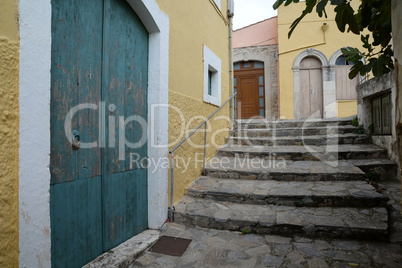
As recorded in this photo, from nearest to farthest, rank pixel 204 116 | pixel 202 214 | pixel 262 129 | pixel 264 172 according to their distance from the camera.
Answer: pixel 202 214 → pixel 264 172 → pixel 204 116 → pixel 262 129

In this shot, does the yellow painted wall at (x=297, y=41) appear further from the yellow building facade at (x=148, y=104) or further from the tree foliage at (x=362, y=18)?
the tree foliage at (x=362, y=18)

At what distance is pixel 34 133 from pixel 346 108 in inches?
358

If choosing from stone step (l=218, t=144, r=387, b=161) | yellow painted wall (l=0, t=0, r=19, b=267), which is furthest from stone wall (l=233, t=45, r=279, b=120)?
yellow painted wall (l=0, t=0, r=19, b=267)

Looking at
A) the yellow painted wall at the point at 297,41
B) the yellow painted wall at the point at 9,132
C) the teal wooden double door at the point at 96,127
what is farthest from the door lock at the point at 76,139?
the yellow painted wall at the point at 297,41

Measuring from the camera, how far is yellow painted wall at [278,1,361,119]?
327 inches

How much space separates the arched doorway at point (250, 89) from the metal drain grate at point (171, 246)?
7555mm

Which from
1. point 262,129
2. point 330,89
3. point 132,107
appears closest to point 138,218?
point 132,107

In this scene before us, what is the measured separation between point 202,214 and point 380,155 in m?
3.34

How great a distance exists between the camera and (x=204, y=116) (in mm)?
4383

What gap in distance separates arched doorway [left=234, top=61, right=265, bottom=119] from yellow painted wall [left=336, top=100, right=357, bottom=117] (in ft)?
8.71

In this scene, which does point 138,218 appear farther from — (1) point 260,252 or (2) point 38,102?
(2) point 38,102

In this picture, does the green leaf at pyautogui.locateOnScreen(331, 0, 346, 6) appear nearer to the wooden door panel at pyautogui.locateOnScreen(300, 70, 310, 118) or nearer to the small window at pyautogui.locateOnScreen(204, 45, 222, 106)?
the small window at pyautogui.locateOnScreen(204, 45, 222, 106)

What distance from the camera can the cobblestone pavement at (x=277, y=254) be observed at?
6.94 feet

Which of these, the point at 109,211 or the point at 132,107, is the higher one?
the point at 132,107
